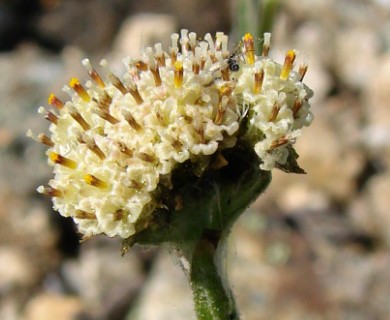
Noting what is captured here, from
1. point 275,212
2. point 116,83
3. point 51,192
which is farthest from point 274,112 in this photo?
point 275,212

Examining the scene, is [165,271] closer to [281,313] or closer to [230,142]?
[281,313]

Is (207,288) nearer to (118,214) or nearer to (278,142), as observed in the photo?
(118,214)

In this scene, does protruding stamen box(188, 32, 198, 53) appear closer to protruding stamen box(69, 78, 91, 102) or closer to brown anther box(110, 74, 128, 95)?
brown anther box(110, 74, 128, 95)

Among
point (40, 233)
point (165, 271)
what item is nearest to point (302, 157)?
point (165, 271)

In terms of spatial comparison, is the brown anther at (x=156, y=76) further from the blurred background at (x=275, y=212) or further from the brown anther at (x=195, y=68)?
the blurred background at (x=275, y=212)

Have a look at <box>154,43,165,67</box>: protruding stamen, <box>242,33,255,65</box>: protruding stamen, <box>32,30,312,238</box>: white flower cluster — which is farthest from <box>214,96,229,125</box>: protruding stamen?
<box>154,43,165,67</box>: protruding stamen
